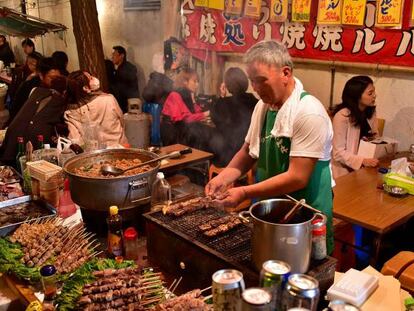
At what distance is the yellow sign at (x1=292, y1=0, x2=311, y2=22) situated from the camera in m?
5.88

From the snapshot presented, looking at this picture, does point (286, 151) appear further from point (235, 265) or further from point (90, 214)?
point (90, 214)

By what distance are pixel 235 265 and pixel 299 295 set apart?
0.60 metres

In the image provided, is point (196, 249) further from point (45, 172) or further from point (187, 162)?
point (187, 162)

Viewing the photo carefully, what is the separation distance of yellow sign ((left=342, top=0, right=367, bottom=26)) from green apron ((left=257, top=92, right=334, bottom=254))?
341cm

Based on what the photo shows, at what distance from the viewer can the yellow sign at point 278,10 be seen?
617cm

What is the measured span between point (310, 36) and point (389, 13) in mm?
1192

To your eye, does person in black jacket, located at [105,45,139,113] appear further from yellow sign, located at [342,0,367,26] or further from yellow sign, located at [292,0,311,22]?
yellow sign, located at [342,0,367,26]

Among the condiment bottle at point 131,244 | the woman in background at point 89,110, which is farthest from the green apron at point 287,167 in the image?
the woman in background at point 89,110

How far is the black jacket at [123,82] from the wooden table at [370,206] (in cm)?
638

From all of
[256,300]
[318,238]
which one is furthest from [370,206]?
[256,300]

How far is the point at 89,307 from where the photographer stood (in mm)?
1769

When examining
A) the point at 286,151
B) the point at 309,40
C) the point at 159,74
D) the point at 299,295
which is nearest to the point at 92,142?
the point at 286,151

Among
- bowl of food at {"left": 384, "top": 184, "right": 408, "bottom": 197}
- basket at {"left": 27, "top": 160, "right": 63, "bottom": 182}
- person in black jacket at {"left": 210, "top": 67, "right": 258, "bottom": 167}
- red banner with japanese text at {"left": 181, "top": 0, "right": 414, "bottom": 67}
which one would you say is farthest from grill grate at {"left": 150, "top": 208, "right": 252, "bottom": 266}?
red banner with japanese text at {"left": 181, "top": 0, "right": 414, "bottom": 67}

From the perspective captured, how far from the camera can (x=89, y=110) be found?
16.9 ft
